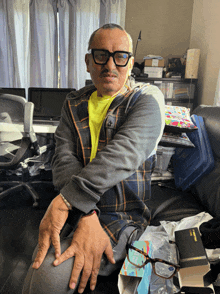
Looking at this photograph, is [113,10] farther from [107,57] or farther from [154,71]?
[107,57]

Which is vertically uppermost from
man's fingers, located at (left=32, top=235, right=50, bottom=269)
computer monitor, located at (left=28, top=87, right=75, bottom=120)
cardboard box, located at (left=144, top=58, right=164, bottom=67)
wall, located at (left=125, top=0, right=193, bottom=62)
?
wall, located at (left=125, top=0, right=193, bottom=62)

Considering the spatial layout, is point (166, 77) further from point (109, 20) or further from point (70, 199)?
point (70, 199)

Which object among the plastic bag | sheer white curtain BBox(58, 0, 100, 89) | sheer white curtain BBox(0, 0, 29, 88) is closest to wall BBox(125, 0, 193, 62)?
sheer white curtain BBox(58, 0, 100, 89)

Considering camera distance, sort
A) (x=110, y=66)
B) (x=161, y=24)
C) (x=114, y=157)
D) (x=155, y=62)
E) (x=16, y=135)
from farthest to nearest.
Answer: (x=161, y=24) → (x=155, y=62) → (x=16, y=135) → (x=110, y=66) → (x=114, y=157)

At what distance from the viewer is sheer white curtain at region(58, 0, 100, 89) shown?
3.22 m

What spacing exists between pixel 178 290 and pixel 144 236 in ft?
0.68

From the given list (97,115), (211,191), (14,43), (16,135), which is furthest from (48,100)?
(211,191)

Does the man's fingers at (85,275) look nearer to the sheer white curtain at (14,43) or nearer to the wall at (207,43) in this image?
the wall at (207,43)

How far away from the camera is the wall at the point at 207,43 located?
91.6 inches

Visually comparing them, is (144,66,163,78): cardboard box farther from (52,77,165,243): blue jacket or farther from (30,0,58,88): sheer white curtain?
(52,77,165,243): blue jacket

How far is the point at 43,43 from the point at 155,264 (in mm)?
3504

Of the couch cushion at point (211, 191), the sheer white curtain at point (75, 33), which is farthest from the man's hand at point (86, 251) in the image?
the sheer white curtain at point (75, 33)

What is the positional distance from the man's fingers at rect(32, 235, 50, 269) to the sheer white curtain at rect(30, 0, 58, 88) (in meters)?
3.19

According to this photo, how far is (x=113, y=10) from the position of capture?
3.21 metres
